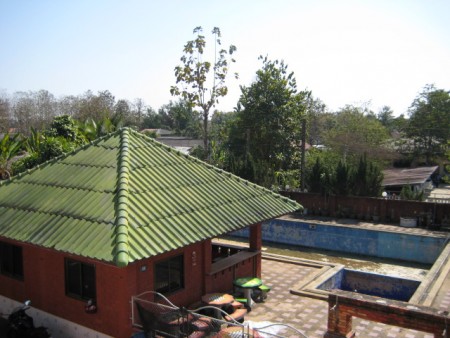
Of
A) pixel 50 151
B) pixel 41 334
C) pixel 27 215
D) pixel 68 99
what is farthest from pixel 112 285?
pixel 68 99

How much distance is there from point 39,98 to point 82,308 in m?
73.8

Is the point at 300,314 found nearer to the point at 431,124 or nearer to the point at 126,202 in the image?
the point at 126,202

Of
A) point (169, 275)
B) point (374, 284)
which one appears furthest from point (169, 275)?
point (374, 284)

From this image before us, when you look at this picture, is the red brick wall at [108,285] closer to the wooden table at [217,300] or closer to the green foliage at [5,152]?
the wooden table at [217,300]

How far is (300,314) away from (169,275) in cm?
365

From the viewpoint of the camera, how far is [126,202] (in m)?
8.52

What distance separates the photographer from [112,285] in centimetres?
839

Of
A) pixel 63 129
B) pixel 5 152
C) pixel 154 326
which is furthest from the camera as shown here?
pixel 63 129

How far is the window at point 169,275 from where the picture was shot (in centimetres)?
916

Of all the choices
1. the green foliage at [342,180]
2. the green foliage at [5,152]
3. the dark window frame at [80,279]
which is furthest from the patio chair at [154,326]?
the green foliage at [342,180]

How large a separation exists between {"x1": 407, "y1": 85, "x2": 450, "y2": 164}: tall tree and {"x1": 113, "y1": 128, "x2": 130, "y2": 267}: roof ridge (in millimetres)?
43287

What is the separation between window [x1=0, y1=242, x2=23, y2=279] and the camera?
10422mm

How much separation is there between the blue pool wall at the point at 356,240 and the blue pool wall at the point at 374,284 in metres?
5.06

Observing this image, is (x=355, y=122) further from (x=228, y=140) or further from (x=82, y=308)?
(x=82, y=308)
